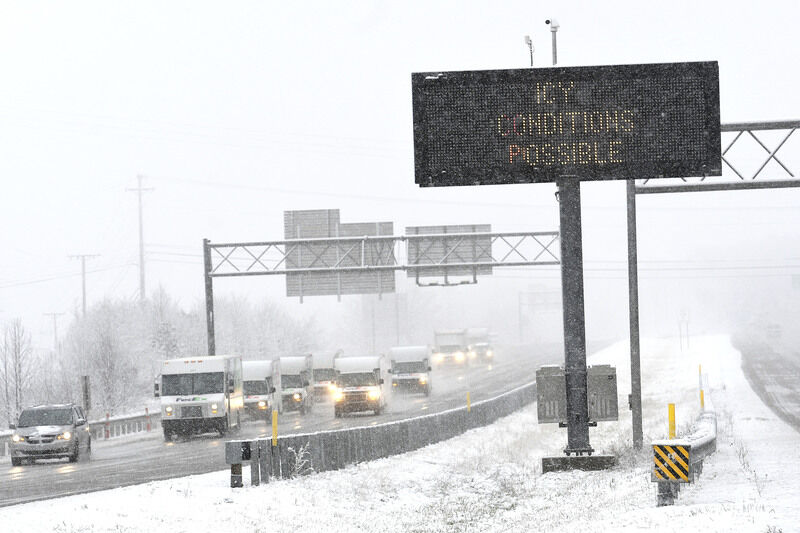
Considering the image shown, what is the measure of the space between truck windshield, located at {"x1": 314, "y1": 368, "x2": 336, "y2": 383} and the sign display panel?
46.7 meters

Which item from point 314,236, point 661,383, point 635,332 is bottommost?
point 661,383

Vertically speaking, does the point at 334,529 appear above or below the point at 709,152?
below

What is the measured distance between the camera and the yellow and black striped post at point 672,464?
1567 cm

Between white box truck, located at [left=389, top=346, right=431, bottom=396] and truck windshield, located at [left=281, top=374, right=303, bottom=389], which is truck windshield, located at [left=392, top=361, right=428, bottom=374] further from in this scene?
truck windshield, located at [left=281, top=374, right=303, bottom=389]

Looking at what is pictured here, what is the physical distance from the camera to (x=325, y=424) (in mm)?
44156

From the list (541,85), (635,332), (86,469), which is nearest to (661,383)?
(635,332)

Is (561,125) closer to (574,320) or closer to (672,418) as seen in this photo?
(574,320)

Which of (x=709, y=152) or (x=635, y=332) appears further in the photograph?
(x=635, y=332)

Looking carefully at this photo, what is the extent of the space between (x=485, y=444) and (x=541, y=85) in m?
17.0

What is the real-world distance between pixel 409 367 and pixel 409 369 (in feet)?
0.40

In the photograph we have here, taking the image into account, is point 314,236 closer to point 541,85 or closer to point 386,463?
point 386,463

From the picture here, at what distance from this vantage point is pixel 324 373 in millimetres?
65375

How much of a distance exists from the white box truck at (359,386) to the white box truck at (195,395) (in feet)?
29.8

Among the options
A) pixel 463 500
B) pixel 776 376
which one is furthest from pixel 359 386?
pixel 776 376
